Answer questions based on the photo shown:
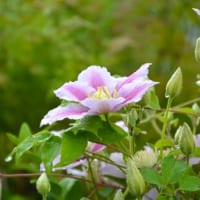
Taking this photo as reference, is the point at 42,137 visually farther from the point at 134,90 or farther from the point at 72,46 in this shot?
the point at 72,46

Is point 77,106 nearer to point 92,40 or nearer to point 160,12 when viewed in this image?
point 92,40

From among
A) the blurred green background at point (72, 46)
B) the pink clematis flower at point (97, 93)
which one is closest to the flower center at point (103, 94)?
the pink clematis flower at point (97, 93)

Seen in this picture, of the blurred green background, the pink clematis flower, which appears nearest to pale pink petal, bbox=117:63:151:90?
the pink clematis flower

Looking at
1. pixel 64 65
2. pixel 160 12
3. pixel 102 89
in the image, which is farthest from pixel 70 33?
pixel 102 89

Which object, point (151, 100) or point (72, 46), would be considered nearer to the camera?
point (151, 100)

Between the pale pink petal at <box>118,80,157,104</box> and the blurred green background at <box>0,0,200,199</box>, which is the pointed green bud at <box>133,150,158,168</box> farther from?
the blurred green background at <box>0,0,200,199</box>

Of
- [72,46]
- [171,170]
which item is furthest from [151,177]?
[72,46]

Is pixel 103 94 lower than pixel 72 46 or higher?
higher

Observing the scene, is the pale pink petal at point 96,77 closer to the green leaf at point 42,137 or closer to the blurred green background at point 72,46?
the green leaf at point 42,137
